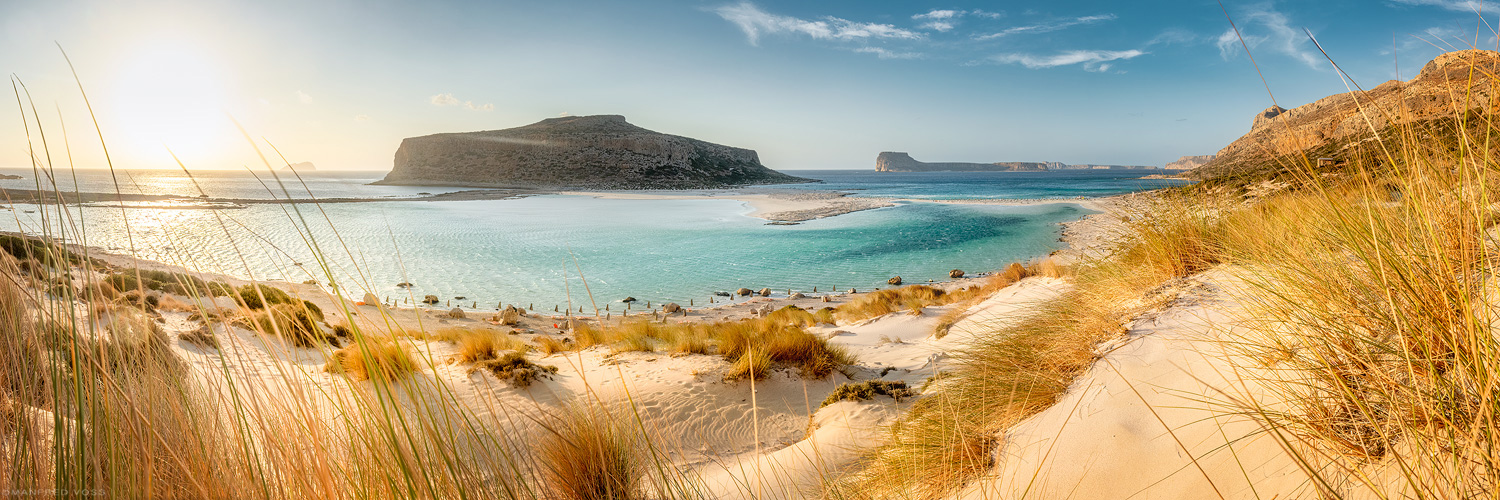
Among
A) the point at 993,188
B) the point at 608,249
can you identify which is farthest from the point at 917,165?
the point at 608,249

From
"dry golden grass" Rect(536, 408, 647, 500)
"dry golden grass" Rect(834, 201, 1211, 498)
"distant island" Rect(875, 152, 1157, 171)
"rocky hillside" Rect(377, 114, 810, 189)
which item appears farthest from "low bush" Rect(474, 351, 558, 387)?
"distant island" Rect(875, 152, 1157, 171)

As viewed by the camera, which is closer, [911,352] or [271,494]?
[271,494]

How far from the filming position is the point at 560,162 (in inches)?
2694

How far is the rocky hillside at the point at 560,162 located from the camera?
66062 millimetres

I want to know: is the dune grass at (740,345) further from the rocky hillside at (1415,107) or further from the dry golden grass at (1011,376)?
the rocky hillside at (1415,107)

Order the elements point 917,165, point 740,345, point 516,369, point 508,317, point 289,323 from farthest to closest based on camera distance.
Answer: point 917,165 < point 508,317 < point 740,345 < point 516,369 < point 289,323

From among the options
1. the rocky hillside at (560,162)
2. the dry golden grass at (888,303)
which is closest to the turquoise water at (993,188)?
the dry golden grass at (888,303)

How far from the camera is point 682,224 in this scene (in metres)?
26.6

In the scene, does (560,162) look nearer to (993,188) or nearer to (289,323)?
(993,188)

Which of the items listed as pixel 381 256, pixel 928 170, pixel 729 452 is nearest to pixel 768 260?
pixel 381 256

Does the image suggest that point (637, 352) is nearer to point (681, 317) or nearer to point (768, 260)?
point (681, 317)

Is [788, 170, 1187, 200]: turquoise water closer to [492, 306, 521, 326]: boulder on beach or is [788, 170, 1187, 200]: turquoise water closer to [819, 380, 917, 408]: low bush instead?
[819, 380, 917, 408]: low bush

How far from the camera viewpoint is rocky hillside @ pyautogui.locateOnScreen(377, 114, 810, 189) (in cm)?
6606

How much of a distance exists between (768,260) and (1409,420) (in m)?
16.2
